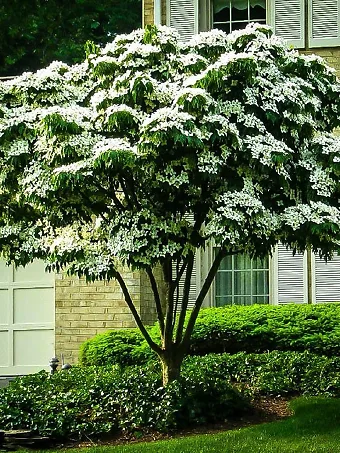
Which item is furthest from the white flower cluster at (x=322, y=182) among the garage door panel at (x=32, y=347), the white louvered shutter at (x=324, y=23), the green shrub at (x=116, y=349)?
the garage door panel at (x=32, y=347)

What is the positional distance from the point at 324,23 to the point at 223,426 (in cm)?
637

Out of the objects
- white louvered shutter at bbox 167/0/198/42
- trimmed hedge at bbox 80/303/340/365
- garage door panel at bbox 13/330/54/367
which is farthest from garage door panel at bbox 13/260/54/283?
white louvered shutter at bbox 167/0/198/42

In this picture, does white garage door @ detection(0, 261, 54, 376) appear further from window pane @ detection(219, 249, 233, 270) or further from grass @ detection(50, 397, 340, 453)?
grass @ detection(50, 397, 340, 453)

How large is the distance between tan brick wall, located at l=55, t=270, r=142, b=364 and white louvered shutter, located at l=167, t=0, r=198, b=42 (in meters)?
3.38

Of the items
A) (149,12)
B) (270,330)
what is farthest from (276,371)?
(149,12)

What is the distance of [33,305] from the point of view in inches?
541

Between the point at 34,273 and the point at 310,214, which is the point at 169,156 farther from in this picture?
the point at 34,273

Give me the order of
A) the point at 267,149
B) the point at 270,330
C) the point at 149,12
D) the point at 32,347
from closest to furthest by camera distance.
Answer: the point at 267,149, the point at 270,330, the point at 149,12, the point at 32,347

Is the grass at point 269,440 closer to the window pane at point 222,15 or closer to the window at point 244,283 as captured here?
the window at point 244,283

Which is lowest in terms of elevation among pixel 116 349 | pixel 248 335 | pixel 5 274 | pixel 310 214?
pixel 116 349

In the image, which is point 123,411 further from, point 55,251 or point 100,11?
point 100,11

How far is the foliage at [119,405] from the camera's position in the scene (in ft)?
27.7

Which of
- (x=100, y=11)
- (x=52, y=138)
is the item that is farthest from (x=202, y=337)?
(x=100, y=11)

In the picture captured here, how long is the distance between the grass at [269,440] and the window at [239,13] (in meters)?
6.39
